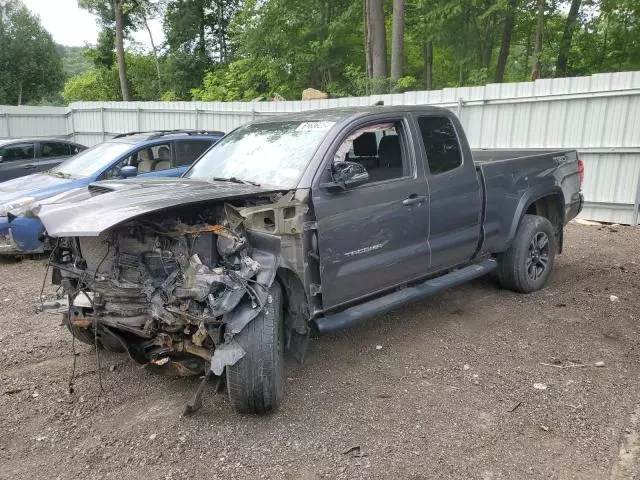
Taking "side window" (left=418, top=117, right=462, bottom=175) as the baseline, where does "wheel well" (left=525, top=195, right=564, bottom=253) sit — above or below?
below

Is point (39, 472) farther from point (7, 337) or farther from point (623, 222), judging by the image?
point (623, 222)

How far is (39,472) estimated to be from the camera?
285cm

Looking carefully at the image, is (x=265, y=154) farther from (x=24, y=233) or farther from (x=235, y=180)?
(x=24, y=233)

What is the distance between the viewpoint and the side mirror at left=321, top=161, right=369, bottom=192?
144 inches

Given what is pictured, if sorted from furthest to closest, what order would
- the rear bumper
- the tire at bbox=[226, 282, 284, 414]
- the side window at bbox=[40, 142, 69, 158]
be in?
the side window at bbox=[40, 142, 69, 158] → the rear bumper → the tire at bbox=[226, 282, 284, 414]

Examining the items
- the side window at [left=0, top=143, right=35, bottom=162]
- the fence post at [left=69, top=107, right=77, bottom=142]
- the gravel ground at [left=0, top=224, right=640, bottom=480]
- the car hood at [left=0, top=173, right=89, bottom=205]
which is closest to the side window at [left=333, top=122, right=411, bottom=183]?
the gravel ground at [left=0, top=224, right=640, bottom=480]

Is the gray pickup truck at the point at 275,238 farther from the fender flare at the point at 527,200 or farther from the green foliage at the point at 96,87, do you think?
the green foliage at the point at 96,87

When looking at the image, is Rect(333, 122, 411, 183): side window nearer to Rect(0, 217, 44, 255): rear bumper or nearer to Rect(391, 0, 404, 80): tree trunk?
Rect(0, 217, 44, 255): rear bumper

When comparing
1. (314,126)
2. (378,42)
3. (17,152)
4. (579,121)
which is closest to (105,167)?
(17,152)

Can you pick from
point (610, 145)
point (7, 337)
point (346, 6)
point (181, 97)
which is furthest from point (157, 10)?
point (7, 337)

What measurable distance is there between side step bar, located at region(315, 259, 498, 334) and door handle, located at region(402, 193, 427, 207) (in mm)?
730

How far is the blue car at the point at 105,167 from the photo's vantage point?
6586 mm

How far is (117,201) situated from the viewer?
3145 mm

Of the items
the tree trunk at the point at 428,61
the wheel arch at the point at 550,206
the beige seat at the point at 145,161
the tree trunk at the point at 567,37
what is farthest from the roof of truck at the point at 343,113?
the tree trunk at the point at 428,61
